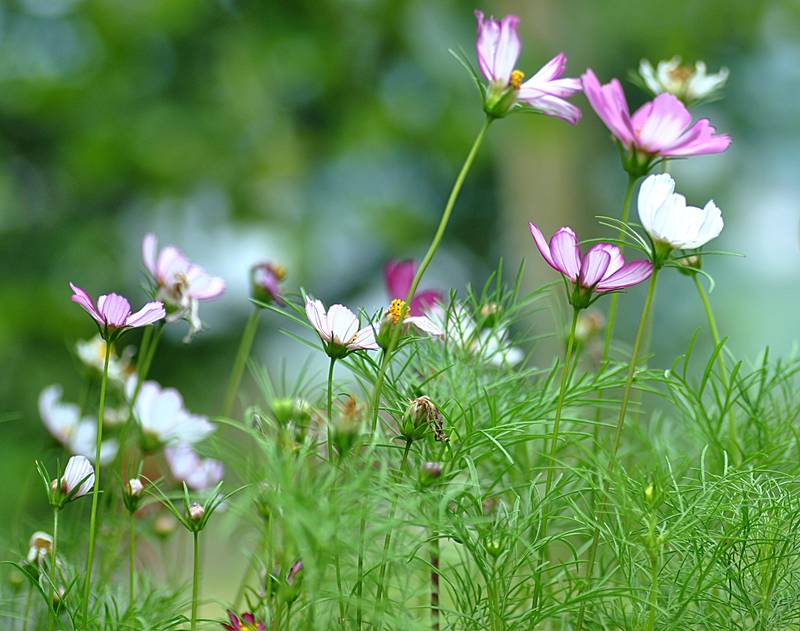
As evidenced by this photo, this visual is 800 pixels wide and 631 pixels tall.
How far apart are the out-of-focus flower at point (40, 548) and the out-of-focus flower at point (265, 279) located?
162mm

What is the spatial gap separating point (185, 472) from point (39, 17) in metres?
3.12

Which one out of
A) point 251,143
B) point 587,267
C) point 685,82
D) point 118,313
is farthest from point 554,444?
point 251,143

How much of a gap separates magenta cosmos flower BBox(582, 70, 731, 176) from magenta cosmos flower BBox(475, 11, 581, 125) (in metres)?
0.03

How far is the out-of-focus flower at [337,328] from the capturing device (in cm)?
37

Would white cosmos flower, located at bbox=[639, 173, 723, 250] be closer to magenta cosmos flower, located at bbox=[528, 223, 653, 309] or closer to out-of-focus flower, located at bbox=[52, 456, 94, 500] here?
magenta cosmos flower, located at bbox=[528, 223, 653, 309]

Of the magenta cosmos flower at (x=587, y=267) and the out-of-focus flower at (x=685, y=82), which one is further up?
the out-of-focus flower at (x=685, y=82)

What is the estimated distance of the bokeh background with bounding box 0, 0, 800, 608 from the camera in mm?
2779

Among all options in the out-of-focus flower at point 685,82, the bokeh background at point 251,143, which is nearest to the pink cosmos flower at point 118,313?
the out-of-focus flower at point 685,82

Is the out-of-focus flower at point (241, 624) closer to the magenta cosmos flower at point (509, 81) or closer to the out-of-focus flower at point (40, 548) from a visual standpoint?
the out-of-focus flower at point (40, 548)

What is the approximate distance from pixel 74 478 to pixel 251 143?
277 centimetres

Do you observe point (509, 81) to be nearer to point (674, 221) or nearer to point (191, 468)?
point (674, 221)

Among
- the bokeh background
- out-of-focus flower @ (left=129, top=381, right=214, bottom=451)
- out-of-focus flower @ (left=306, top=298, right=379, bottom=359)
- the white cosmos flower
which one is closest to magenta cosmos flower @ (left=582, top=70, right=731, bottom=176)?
the white cosmos flower

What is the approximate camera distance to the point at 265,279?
53cm

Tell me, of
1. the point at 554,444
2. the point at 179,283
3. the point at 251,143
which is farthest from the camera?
the point at 251,143
